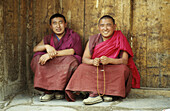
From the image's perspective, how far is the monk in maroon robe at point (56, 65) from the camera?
11.6 ft

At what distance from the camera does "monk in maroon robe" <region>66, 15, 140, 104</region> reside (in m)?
3.36

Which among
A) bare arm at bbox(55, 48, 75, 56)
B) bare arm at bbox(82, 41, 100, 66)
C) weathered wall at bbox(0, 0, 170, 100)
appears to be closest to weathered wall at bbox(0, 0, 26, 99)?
weathered wall at bbox(0, 0, 170, 100)

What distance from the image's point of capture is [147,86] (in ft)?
13.2

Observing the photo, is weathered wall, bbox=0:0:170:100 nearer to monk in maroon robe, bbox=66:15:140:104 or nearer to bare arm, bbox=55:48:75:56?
monk in maroon robe, bbox=66:15:140:104

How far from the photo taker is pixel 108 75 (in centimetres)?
343

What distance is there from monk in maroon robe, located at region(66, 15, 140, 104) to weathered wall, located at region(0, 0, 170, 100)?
401 mm

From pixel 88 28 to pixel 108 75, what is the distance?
1231 mm

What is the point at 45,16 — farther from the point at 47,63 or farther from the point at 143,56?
the point at 143,56

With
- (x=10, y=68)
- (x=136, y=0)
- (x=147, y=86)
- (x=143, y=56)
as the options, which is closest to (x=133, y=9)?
(x=136, y=0)

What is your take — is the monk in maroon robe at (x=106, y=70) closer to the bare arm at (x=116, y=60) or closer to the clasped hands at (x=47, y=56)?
the bare arm at (x=116, y=60)

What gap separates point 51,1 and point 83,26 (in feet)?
2.60

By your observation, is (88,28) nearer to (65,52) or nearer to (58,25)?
(58,25)

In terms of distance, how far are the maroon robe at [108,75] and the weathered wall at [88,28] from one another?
0.52m

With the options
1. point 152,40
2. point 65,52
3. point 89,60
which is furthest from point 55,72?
point 152,40
